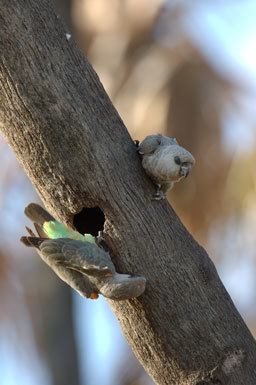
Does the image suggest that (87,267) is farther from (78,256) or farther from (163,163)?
(163,163)

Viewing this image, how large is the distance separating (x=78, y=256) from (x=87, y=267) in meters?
0.04

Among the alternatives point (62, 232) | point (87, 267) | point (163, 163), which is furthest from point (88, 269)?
point (163, 163)

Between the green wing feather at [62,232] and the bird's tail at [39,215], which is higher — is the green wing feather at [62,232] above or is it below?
below

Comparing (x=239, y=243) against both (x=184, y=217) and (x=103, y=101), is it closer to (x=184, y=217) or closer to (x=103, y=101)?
(x=184, y=217)

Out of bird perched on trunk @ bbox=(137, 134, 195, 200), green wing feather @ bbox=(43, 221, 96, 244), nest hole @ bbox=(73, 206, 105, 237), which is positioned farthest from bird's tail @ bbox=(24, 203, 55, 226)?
bird perched on trunk @ bbox=(137, 134, 195, 200)

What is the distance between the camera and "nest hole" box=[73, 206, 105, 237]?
74.2 inches

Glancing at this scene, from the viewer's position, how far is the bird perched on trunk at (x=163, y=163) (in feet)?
6.03

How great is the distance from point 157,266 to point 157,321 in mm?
164

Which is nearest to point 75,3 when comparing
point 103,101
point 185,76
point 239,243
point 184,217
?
point 185,76

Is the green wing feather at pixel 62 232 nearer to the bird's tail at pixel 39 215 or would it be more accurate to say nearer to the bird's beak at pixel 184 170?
the bird's tail at pixel 39 215

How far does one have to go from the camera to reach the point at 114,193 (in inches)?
70.8

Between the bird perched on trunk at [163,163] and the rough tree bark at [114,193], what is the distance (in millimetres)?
27

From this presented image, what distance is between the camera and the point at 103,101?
6.11 feet

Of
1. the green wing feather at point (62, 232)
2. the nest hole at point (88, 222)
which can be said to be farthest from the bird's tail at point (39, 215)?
the nest hole at point (88, 222)
